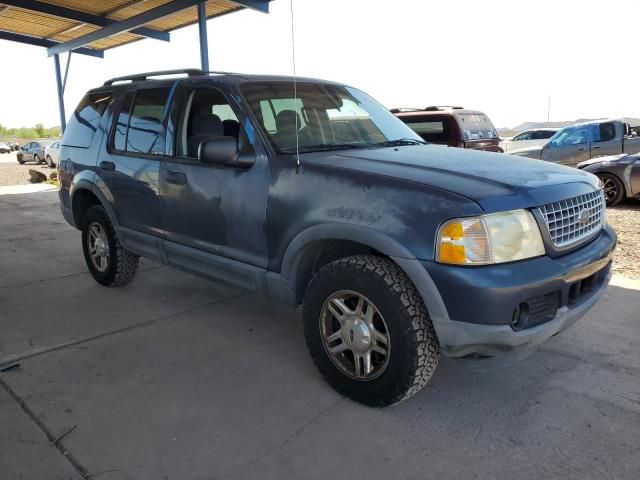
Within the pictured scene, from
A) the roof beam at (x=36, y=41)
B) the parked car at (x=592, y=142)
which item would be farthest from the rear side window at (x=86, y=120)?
the roof beam at (x=36, y=41)

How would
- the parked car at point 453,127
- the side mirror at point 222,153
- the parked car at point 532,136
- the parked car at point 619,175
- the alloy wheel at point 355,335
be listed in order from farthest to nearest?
the parked car at point 532,136 < the parked car at point 453,127 < the parked car at point 619,175 < the side mirror at point 222,153 < the alloy wheel at point 355,335

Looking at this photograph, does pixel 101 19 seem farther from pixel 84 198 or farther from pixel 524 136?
pixel 524 136

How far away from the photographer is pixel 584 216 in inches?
111

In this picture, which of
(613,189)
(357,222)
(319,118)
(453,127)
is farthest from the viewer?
(453,127)

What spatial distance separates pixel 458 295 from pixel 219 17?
1102 cm

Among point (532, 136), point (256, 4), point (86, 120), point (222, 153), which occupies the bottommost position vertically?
point (222, 153)

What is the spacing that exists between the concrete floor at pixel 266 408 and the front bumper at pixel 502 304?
0.26 m

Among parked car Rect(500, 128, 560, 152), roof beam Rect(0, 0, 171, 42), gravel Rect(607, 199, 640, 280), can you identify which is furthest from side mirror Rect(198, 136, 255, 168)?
parked car Rect(500, 128, 560, 152)

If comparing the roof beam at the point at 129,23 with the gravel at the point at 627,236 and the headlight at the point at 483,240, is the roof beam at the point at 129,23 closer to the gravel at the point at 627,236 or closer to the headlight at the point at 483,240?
the gravel at the point at 627,236

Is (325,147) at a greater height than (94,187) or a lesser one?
greater

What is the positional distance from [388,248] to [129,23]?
1154 centimetres

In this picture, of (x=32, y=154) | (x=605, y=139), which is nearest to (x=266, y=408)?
(x=605, y=139)

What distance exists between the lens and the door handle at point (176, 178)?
3.65m

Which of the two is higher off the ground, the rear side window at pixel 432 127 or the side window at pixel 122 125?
the rear side window at pixel 432 127
